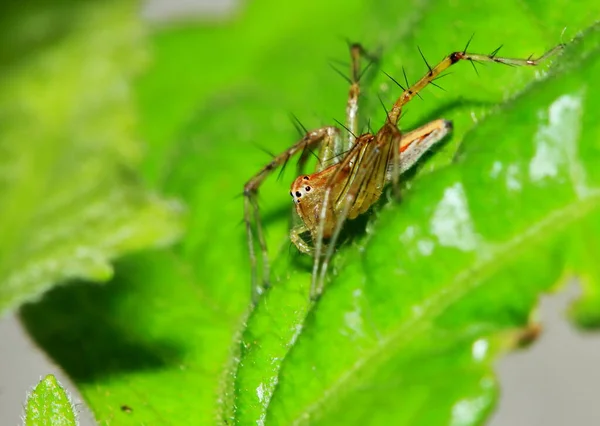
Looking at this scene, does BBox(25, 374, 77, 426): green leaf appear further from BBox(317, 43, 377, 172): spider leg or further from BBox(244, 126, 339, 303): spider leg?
BBox(317, 43, 377, 172): spider leg

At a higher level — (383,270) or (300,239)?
(300,239)

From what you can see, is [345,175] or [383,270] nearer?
[383,270]

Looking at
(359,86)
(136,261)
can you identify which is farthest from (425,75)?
(136,261)

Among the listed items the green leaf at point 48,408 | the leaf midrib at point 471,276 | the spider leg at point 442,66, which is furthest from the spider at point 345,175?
the green leaf at point 48,408

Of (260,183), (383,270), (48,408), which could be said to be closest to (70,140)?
(260,183)

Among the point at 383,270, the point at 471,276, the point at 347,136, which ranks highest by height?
the point at 347,136

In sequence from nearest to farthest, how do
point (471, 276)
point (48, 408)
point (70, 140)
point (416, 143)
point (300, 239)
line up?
1. point (471, 276)
2. point (48, 408)
3. point (416, 143)
4. point (300, 239)
5. point (70, 140)

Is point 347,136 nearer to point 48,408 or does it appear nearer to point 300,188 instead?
point 300,188

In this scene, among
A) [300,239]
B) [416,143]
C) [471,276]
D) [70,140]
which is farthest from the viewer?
[70,140]
